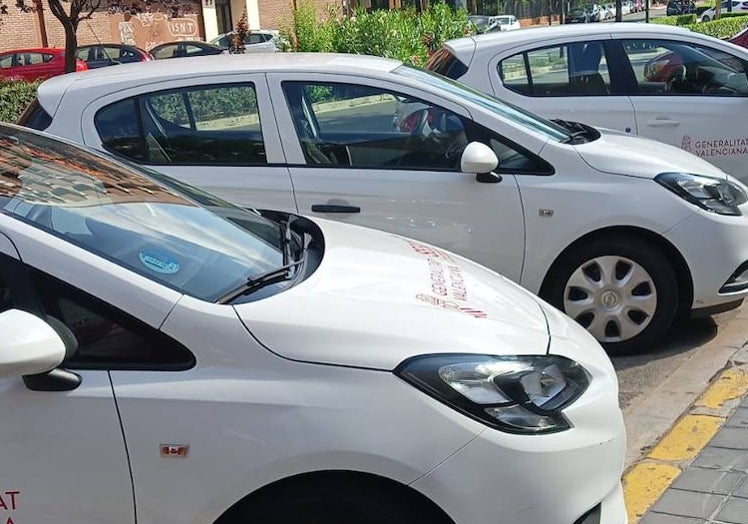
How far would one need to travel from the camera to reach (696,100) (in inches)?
291

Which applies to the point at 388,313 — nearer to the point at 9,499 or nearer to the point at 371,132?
the point at 9,499

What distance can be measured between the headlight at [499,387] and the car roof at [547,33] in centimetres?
508

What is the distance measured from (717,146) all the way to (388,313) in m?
5.55

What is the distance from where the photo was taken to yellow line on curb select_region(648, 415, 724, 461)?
3951mm

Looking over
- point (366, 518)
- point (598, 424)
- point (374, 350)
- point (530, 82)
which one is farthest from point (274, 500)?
point (530, 82)

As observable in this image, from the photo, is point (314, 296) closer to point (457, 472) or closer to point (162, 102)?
point (457, 472)

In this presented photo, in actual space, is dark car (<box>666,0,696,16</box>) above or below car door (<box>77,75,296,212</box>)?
below

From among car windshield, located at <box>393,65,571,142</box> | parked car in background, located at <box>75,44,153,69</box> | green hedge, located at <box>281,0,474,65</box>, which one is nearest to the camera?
car windshield, located at <box>393,65,571,142</box>

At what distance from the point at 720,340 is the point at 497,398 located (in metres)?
3.23

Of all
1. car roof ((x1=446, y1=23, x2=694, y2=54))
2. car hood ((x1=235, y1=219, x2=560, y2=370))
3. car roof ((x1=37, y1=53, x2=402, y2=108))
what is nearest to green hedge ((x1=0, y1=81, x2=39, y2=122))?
car roof ((x1=446, y1=23, x2=694, y2=54))

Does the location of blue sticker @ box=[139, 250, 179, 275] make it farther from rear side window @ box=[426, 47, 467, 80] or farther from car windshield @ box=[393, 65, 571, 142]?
rear side window @ box=[426, 47, 467, 80]

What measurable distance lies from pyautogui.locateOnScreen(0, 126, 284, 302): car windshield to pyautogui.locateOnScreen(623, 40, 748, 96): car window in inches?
195

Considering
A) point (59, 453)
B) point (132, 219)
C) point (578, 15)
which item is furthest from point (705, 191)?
point (578, 15)

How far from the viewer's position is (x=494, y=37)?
7.50 m
